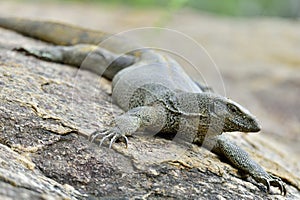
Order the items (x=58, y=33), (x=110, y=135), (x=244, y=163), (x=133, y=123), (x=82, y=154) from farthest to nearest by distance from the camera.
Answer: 1. (x=58, y=33)
2. (x=244, y=163)
3. (x=133, y=123)
4. (x=110, y=135)
5. (x=82, y=154)

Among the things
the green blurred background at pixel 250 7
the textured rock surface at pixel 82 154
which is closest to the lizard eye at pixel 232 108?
the textured rock surface at pixel 82 154

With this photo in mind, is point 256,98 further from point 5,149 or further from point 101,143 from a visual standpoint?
point 5,149

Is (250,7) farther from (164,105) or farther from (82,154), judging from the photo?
(82,154)

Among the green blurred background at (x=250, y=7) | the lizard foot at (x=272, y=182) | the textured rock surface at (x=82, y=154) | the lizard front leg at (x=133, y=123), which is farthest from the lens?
the green blurred background at (x=250, y=7)

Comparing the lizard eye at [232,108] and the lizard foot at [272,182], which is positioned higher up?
the lizard eye at [232,108]

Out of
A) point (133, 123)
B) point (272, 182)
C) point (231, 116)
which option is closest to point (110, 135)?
point (133, 123)

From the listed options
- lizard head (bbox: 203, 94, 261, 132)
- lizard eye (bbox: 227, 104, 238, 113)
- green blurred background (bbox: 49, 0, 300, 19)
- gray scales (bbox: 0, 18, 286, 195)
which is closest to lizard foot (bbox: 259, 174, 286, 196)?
gray scales (bbox: 0, 18, 286, 195)

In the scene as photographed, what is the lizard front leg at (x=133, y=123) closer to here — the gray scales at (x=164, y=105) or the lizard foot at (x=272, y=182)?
the gray scales at (x=164, y=105)
